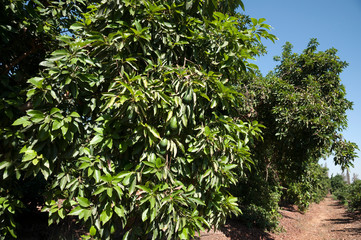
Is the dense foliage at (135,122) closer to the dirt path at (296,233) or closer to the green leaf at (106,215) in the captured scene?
the green leaf at (106,215)

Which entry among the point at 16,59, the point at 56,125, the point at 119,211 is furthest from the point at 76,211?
the point at 16,59

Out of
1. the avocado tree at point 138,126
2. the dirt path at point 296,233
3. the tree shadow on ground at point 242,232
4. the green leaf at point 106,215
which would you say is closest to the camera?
the green leaf at point 106,215

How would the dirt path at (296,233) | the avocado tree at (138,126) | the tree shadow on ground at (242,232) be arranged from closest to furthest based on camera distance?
1. the avocado tree at (138,126)
2. the dirt path at (296,233)
3. the tree shadow on ground at (242,232)

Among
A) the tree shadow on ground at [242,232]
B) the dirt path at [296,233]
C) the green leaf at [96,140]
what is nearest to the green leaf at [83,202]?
the green leaf at [96,140]

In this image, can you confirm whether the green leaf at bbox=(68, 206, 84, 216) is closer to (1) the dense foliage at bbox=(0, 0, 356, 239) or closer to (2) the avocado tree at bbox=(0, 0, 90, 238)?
(1) the dense foliage at bbox=(0, 0, 356, 239)

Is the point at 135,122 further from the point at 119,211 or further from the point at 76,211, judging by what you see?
the point at 76,211

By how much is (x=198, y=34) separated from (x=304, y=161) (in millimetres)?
5181

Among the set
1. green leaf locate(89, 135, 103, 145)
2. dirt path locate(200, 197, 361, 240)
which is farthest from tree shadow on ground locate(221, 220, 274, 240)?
green leaf locate(89, 135, 103, 145)

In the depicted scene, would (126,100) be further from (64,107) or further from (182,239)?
(182,239)

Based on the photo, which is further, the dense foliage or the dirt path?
the dirt path

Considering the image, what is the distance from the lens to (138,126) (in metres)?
2.02

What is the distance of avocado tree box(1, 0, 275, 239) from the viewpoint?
6.39 ft

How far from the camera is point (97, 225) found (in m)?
1.93

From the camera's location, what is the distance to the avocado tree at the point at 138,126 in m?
1.95
